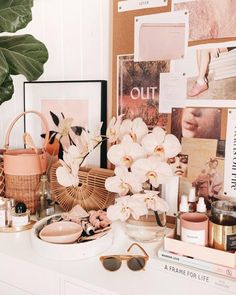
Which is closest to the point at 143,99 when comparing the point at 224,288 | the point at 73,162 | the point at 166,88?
the point at 166,88

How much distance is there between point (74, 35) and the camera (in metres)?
1.36

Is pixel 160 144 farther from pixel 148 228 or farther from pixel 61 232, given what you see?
pixel 61 232

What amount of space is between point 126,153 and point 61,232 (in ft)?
1.04

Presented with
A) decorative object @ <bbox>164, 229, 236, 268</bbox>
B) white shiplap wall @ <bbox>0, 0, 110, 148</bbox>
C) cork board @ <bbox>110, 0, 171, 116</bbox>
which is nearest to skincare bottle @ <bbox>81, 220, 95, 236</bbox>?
decorative object @ <bbox>164, 229, 236, 268</bbox>

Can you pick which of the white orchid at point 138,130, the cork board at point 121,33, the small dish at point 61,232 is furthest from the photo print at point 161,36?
the small dish at point 61,232

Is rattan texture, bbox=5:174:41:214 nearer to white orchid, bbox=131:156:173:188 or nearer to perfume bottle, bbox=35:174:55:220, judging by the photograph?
perfume bottle, bbox=35:174:55:220

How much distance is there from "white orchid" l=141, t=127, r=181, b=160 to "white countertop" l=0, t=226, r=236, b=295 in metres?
0.28

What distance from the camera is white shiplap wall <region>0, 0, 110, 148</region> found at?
4.25 ft

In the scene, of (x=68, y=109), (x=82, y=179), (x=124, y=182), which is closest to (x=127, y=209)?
(x=124, y=182)

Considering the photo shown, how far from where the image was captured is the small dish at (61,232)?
99cm

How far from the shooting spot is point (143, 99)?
1198 millimetres

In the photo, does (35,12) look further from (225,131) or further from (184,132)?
(225,131)

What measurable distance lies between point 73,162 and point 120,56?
1.39 feet

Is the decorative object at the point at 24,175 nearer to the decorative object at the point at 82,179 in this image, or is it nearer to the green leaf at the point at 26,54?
the decorative object at the point at 82,179
